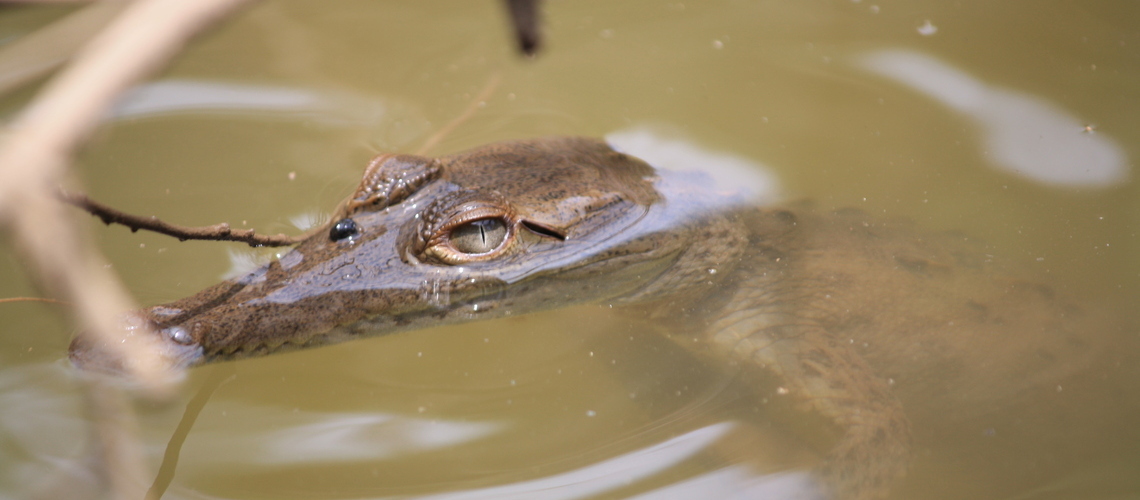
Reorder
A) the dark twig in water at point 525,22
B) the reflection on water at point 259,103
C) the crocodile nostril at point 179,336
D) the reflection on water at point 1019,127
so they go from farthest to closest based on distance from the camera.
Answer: the reflection on water at point 259,103 < the reflection on water at point 1019,127 < the crocodile nostril at point 179,336 < the dark twig in water at point 525,22

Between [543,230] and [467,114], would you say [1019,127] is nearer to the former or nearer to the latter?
[543,230]

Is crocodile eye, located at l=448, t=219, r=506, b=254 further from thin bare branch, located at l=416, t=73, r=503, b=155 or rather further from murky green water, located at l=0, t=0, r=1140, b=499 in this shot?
thin bare branch, located at l=416, t=73, r=503, b=155

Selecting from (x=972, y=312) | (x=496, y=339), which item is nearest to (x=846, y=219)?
(x=972, y=312)

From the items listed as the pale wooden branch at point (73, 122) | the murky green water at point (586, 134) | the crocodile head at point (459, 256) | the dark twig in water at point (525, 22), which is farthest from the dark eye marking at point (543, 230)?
the pale wooden branch at point (73, 122)

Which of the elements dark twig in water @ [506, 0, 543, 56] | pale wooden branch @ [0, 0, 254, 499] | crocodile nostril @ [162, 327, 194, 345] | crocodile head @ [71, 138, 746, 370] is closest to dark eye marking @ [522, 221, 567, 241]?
crocodile head @ [71, 138, 746, 370]

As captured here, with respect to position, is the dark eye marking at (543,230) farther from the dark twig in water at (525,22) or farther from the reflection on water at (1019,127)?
the reflection on water at (1019,127)
